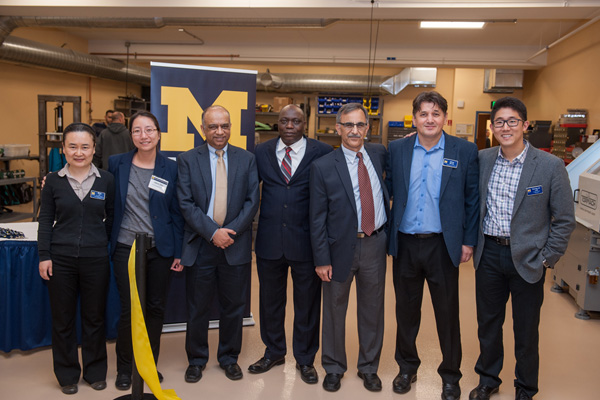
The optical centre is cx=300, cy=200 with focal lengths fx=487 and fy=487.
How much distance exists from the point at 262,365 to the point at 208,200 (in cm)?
116

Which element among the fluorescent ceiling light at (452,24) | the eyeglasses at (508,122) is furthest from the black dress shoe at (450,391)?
the fluorescent ceiling light at (452,24)

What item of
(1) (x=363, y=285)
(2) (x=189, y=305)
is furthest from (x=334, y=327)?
(2) (x=189, y=305)

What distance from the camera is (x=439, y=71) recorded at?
1234 cm

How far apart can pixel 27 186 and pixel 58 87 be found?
7.92ft

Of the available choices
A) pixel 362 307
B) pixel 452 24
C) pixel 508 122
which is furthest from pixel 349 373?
pixel 452 24

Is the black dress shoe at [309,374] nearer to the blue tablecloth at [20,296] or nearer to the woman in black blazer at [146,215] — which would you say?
the woman in black blazer at [146,215]

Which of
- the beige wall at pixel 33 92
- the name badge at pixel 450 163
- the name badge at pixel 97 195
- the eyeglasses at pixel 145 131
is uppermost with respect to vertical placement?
the beige wall at pixel 33 92

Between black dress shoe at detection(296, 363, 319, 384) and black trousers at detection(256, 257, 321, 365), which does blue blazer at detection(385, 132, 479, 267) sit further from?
black dress shoe at detection(296, 363, 319, 384)

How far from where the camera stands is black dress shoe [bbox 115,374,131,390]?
115 inches

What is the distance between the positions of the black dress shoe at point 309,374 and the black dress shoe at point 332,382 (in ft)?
0.23

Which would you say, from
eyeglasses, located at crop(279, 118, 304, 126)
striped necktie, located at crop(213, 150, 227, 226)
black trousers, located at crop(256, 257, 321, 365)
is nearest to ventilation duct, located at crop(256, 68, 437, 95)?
eyeglasses, located at crop(279, 118, 304, 126)

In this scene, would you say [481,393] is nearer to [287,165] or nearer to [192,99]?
[287,165]

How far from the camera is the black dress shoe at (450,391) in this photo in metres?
2.91

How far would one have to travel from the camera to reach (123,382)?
2.94 metres
